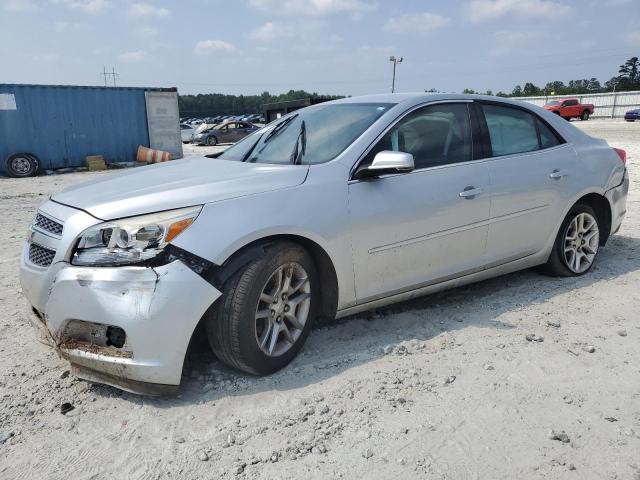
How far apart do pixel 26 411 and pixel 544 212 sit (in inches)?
152

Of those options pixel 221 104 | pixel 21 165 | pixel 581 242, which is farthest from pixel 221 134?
pixel 221 104

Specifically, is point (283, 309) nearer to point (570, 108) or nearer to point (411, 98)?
point (411, 98)

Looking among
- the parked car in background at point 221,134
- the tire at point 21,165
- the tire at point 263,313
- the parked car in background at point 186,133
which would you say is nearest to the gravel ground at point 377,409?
the tire at point 263,313

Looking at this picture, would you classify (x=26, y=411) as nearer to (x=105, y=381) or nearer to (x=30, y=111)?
(x=105, y=381)

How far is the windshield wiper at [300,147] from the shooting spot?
3.61 meters

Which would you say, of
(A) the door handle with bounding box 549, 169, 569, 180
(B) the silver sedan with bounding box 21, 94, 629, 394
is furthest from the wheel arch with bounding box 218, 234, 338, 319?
(A) the door handle with bounding box 549, 169, 569, 180

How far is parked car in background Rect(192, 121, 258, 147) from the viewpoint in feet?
94.4

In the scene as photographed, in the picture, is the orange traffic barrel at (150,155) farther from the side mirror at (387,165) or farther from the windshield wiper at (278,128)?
the side mirror at (387,165)

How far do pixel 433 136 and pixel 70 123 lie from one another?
16.4 m

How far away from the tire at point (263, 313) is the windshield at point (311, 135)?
2.51 ft

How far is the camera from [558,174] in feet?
14.6

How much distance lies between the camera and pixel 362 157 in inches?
136

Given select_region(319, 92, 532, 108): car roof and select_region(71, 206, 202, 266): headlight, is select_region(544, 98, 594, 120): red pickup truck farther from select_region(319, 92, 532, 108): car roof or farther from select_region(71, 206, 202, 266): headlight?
select_region(71, 206, 202, 266): headlight

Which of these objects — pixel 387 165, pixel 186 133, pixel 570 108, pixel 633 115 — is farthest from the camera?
pixel 570 108
